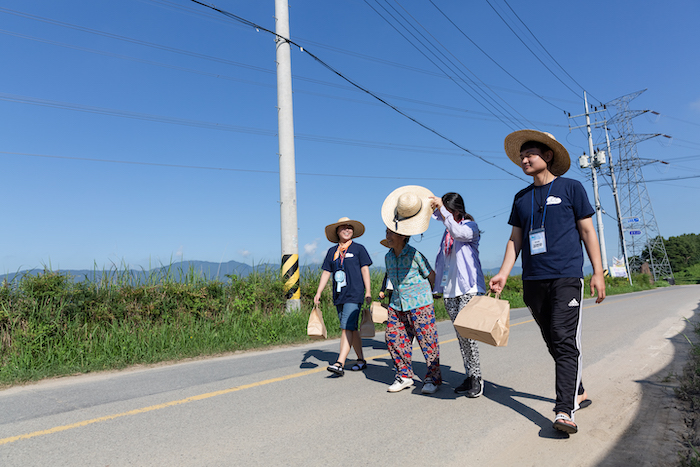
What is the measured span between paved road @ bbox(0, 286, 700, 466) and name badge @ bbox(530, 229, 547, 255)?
147 centimetres

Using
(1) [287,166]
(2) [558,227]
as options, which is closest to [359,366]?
(2) [558,227]

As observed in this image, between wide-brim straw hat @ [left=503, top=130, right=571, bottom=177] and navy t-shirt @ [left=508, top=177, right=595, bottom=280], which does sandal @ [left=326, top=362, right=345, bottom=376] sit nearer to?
navy t-shirt @ [left=508, top=177, right=595, bottom=280]

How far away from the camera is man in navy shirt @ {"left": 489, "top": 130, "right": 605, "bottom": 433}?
3.85 metres

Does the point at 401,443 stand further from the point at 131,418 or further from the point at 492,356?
the point at 492,356

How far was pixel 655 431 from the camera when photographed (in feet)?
12.2

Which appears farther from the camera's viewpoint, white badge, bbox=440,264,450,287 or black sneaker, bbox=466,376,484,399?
white badge, bbox=440,264,450,287

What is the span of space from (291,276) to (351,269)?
5.87 meters

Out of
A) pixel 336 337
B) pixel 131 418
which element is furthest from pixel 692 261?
pixel 131 418

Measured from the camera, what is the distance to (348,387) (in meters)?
5.39

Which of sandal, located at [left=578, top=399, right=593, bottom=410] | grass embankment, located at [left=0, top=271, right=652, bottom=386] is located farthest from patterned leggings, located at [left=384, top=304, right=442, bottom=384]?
grass embankment, located at [left=0, top=271, right=652, bottom=386]

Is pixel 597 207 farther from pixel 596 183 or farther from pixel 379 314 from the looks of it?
pixel 379 314

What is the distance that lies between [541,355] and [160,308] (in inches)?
262

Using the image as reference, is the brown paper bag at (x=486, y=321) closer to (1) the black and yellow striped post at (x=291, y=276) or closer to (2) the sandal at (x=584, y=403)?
(2) the sandal at (x=584, y=403)

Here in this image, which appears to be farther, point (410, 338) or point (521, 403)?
point (410, 338)
